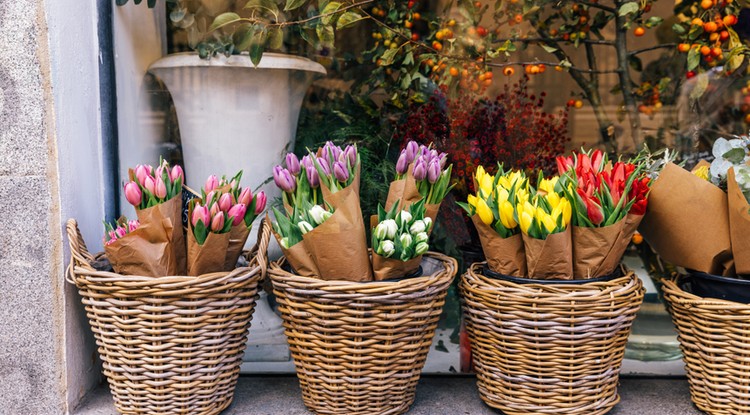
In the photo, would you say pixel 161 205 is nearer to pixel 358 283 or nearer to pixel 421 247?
pixel 358 283

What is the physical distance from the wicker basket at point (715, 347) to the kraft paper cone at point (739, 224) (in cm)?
11

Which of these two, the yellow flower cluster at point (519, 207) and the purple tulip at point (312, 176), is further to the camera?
the purple tulip at point (312, 176)

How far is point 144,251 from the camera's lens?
5.69ft

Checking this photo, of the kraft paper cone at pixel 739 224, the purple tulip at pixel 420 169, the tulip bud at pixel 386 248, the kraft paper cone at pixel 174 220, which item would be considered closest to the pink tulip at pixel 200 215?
the kraft paper cone at pixel 174 220

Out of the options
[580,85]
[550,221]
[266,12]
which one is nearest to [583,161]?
[550,221]

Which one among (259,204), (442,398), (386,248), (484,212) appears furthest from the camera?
(442,398)

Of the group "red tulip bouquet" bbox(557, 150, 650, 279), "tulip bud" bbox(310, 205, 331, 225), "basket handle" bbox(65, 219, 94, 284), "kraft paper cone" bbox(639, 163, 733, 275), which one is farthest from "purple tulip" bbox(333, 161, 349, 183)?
"kraft paper cone" bbox(639, 163, 733, 275)

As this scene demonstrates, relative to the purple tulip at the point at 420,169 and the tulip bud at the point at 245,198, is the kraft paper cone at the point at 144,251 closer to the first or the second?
the tulip bud at the point at 245,198

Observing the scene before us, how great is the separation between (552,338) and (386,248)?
0.49 m

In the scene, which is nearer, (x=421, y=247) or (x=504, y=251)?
(x=421, y=247)

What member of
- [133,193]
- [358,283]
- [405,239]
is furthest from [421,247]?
[133,193]

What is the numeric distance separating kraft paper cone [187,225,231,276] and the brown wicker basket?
0.06 meters

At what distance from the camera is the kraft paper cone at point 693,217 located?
1.77 metres

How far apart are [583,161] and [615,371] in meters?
0.58
